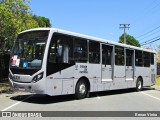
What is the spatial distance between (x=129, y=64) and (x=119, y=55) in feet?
5.95

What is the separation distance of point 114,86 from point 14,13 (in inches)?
442

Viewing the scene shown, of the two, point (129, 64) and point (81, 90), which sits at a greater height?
point (129, 64)

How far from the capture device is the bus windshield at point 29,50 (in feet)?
45.9

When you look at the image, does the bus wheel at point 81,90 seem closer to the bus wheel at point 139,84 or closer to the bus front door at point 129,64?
the bus front door at point 129,64

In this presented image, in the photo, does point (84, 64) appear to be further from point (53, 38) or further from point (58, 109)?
point (58, 109)

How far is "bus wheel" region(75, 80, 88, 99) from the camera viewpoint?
52.2ft

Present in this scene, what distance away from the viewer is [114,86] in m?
19.8

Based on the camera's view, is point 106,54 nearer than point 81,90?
No

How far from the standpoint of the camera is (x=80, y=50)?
53.1 ft

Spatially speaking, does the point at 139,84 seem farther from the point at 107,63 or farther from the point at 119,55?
the point at 107,63

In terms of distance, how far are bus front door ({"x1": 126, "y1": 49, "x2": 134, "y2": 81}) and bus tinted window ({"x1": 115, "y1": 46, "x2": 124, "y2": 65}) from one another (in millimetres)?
758

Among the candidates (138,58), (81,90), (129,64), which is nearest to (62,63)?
(81,90)

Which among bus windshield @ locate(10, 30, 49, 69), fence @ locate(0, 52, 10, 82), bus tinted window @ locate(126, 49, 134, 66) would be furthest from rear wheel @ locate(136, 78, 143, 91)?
fence @ locate(0, 52, 10, 82)

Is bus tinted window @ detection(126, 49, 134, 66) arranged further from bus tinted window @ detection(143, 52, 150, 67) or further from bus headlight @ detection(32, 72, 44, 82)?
bus headlight @ detection(32, 72, 44, 82)
